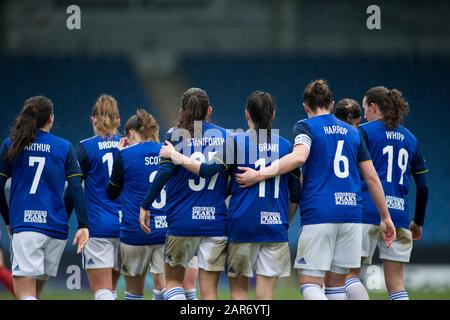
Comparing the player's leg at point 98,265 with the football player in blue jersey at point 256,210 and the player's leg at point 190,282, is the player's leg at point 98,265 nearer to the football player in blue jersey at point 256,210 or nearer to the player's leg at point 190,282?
the player's leg at point 190,282

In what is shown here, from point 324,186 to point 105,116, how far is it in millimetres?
2811

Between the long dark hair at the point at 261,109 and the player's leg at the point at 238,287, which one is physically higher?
the long dark hair at the point at 261,109

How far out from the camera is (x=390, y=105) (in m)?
8.95

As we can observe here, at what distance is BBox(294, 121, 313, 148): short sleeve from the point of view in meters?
7.94

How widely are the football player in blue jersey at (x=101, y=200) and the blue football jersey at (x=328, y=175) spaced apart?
242cm

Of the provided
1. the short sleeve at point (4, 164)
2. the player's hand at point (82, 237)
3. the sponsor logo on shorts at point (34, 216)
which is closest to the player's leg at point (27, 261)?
the sponsor logo on shorts at point (34, 216)

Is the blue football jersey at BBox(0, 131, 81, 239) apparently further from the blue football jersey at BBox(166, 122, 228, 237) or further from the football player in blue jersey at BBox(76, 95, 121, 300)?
the football player in blue jersey at BBox(76, 95, 121, 300)

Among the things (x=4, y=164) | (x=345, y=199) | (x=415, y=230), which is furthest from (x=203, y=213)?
(x=415, y=230)

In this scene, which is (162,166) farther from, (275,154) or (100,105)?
(100,105)

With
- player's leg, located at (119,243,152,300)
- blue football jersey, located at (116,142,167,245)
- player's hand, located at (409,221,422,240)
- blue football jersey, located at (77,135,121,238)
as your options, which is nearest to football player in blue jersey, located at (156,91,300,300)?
blue football jersey, located at (116,142,167,245)

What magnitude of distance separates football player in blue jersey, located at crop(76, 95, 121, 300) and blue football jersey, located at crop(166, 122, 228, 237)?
146cm

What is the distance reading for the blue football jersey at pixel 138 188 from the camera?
914cm

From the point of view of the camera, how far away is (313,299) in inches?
304

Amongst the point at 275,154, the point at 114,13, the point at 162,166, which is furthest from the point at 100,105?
the point at 114,13
